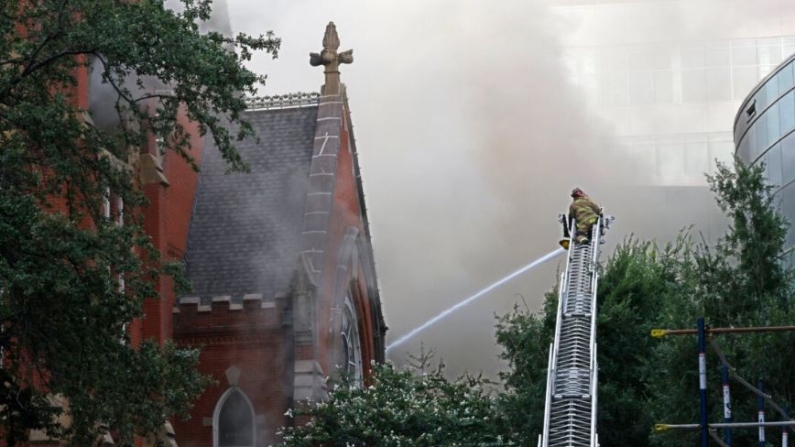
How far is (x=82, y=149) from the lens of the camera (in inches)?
816

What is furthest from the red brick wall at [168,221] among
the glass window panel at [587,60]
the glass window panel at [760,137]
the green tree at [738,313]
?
the glass window panel at [587,60]

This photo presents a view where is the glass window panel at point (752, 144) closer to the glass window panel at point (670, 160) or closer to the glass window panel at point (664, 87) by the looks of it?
the glass window panel at point (670, 160)

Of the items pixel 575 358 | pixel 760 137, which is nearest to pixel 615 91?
pixel 760 137

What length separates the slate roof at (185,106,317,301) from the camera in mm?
36219

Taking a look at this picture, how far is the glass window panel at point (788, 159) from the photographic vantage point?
117ft

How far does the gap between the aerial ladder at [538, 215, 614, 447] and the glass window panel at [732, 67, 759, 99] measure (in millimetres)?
57347

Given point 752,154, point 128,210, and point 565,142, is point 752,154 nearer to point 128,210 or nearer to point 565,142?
point 565,142

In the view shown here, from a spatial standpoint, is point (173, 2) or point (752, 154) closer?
point (173, 2)

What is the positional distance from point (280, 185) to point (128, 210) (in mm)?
16880

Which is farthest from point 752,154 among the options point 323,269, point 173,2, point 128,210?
point 128,210

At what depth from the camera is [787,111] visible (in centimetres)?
3634

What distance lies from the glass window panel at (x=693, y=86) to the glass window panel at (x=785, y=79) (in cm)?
5042

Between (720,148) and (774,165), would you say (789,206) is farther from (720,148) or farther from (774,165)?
(720,148)

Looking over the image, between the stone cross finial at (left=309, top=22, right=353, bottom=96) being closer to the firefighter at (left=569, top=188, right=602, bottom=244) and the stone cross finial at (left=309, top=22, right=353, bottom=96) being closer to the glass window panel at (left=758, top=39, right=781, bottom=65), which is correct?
the firefighter at (left=569, top=188, right=602, bottom=244)
